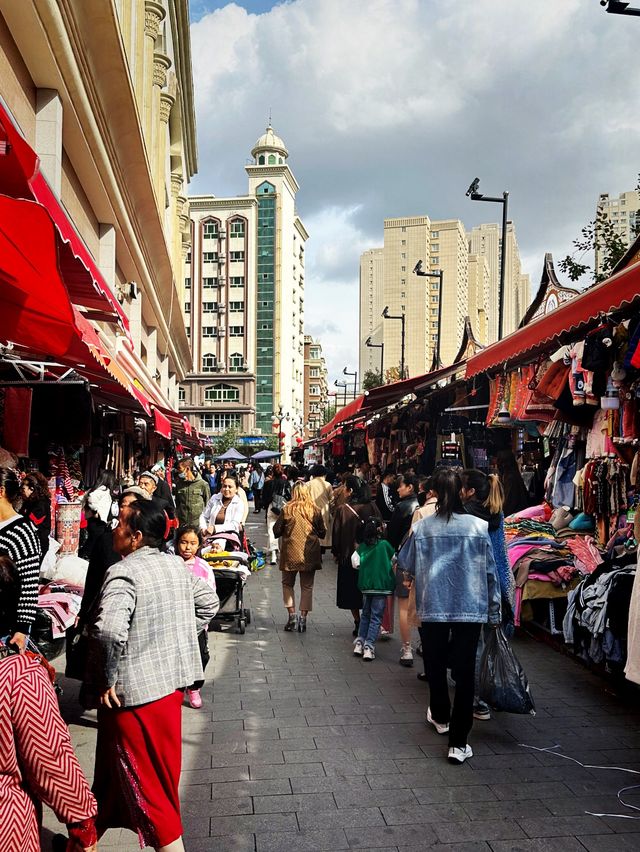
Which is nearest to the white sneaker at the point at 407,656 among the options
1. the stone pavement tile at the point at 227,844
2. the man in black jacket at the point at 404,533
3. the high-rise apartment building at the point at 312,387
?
the man in black jacket at the point at 404,533

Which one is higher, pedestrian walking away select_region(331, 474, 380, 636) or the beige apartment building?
the beige apartment building

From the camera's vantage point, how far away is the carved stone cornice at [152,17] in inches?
744

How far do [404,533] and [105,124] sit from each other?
870 centimetres

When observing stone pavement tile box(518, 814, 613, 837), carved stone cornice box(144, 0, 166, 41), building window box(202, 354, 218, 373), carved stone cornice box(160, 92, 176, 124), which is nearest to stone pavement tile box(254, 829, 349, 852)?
stone pavement tile box(518, 814, 613, 837)

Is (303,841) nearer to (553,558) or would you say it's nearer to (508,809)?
(508,809)

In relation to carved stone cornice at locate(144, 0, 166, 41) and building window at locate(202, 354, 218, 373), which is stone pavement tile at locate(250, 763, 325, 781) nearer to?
carved stone cornice at locate(144, 0, 166, 41)

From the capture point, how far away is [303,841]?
3.73 meters

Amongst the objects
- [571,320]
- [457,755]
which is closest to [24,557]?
[457,755]

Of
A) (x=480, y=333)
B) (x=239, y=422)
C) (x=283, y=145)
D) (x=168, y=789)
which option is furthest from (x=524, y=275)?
(x=168, y=789)

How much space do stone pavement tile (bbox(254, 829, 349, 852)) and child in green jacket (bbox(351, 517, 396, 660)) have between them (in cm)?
351

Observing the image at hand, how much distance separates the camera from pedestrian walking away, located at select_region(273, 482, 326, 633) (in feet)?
28.3

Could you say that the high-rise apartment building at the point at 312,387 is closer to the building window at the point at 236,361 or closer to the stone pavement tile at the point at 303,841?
the building window at the point at 236,361

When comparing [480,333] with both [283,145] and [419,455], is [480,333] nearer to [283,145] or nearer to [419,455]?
[283,145]

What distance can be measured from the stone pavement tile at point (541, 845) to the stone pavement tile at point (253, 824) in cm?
107
